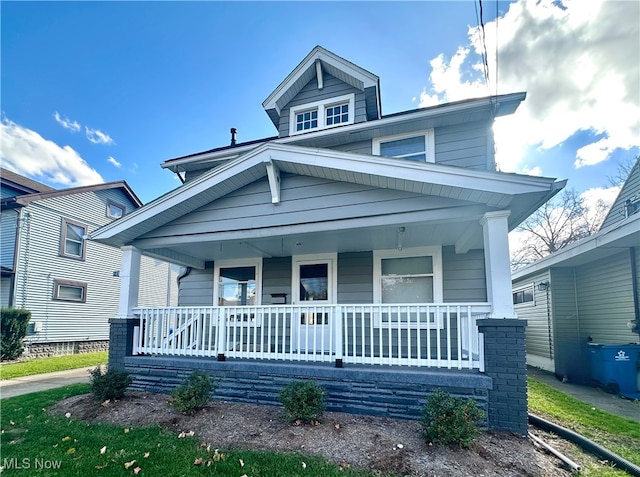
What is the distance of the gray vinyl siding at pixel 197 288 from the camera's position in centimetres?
896

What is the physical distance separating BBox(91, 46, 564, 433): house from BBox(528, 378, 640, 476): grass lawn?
117 cm

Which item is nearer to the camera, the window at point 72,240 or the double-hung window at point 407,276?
the double-hung window at point 407,276

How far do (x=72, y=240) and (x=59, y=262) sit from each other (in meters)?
1.15

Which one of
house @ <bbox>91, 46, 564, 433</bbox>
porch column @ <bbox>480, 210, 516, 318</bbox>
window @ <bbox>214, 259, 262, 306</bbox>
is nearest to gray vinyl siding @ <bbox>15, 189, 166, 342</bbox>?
house @ <bbox>91, 46, 564, 433</bbox>

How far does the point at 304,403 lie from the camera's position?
Answer: 14.2ft

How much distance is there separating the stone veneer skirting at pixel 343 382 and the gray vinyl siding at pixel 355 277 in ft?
8.26

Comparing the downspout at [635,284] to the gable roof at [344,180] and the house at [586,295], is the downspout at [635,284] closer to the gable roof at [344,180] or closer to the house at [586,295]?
the house at [586,295]

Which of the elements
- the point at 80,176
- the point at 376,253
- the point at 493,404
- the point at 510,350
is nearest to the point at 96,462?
the point at 493,404

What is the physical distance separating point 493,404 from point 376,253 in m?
3.82

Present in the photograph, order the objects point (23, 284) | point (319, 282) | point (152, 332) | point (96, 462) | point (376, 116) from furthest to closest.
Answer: point (23, 284) < point (376, 116) < point (319, 282) < point (152, 332) < point (96, 462)

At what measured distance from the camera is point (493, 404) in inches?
173

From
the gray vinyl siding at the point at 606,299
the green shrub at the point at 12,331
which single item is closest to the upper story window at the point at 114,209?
the green shrub at the point at 12,331

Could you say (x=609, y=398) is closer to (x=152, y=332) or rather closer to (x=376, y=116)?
(x=376, y=116)

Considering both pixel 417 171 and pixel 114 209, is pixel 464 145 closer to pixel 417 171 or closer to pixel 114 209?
pixel 417 171
